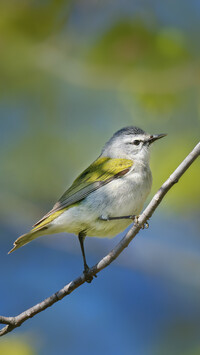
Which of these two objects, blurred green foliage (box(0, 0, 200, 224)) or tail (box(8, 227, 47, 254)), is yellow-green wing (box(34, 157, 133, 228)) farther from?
blurred green foliage (box(0, 0, 200, 224))

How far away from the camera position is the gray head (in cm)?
532

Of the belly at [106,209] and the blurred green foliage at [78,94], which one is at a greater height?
the blurred green foliage at [78,94]

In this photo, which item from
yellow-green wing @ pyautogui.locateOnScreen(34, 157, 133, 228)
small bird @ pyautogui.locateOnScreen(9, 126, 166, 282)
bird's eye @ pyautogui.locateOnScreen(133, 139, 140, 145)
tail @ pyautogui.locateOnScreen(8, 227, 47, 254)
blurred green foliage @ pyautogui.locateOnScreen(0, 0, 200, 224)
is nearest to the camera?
tail @ pyautogui.locateOnScreen(8, 227, 47, 254)

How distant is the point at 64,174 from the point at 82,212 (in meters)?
2.77

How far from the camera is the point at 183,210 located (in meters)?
5.92

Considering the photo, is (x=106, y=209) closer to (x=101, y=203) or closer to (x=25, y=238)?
(x=101, y=203)

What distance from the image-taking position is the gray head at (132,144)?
532 centimetres

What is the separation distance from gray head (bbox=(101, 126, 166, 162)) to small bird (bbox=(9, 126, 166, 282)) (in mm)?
270

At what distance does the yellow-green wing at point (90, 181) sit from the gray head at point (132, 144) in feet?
0.66

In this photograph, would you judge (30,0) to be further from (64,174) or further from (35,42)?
(64,174)

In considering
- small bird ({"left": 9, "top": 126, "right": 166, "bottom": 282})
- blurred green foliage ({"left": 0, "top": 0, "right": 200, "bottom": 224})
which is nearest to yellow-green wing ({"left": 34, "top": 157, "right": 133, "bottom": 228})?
small bird ({"left": 9, "top": 126, "right": 166, "bottom": 282})

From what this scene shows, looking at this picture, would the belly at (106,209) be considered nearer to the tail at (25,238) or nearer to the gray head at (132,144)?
the tail at (25,238)

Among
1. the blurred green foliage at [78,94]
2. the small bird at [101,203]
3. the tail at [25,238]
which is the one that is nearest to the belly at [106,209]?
the small bird at [101,203]

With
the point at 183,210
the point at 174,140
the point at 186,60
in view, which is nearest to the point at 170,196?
the point at 183,210
